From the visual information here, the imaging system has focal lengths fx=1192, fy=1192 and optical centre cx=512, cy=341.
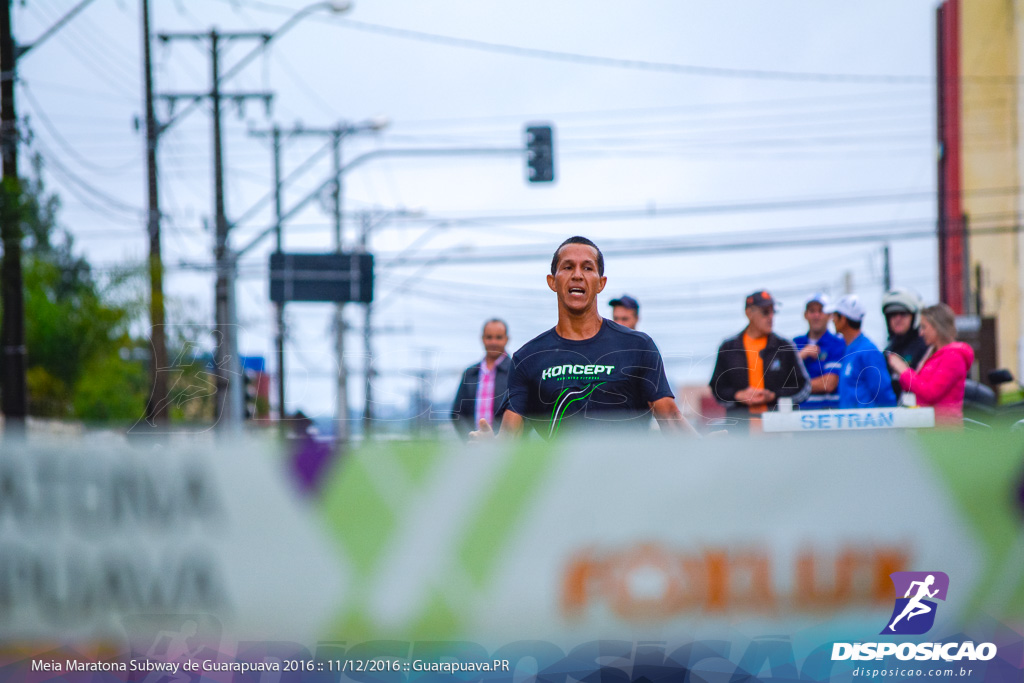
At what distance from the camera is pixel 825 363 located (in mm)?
7602

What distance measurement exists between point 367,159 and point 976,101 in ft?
68.3

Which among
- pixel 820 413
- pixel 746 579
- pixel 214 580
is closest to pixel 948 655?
pixel 746 579

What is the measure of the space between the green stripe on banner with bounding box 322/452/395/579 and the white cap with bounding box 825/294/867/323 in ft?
13.4

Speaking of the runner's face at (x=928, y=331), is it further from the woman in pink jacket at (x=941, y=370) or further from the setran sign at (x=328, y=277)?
the setran sign at (x=328, y=277)

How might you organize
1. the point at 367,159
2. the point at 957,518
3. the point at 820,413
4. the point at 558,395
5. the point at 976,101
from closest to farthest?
the point at 957,518 < the point at 558,395 < the point at 820,413 < the point at 367,159 < the point at 976,101

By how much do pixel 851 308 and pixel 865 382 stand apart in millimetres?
994

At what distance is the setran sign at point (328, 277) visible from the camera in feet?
92.2

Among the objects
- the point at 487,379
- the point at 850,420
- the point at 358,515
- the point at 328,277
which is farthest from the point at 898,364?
the point at 328,277

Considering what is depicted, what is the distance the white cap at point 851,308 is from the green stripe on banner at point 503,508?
3.85 meters

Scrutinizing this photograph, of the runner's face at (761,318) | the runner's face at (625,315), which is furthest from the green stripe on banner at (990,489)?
the runner's face at (625,315)

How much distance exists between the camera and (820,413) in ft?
17.1

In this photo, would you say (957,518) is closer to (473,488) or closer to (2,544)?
(473,488)

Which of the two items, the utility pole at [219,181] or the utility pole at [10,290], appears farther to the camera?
the utility pole at [219,181]

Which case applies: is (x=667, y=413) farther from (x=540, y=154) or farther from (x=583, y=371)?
(x=540, y=154)
